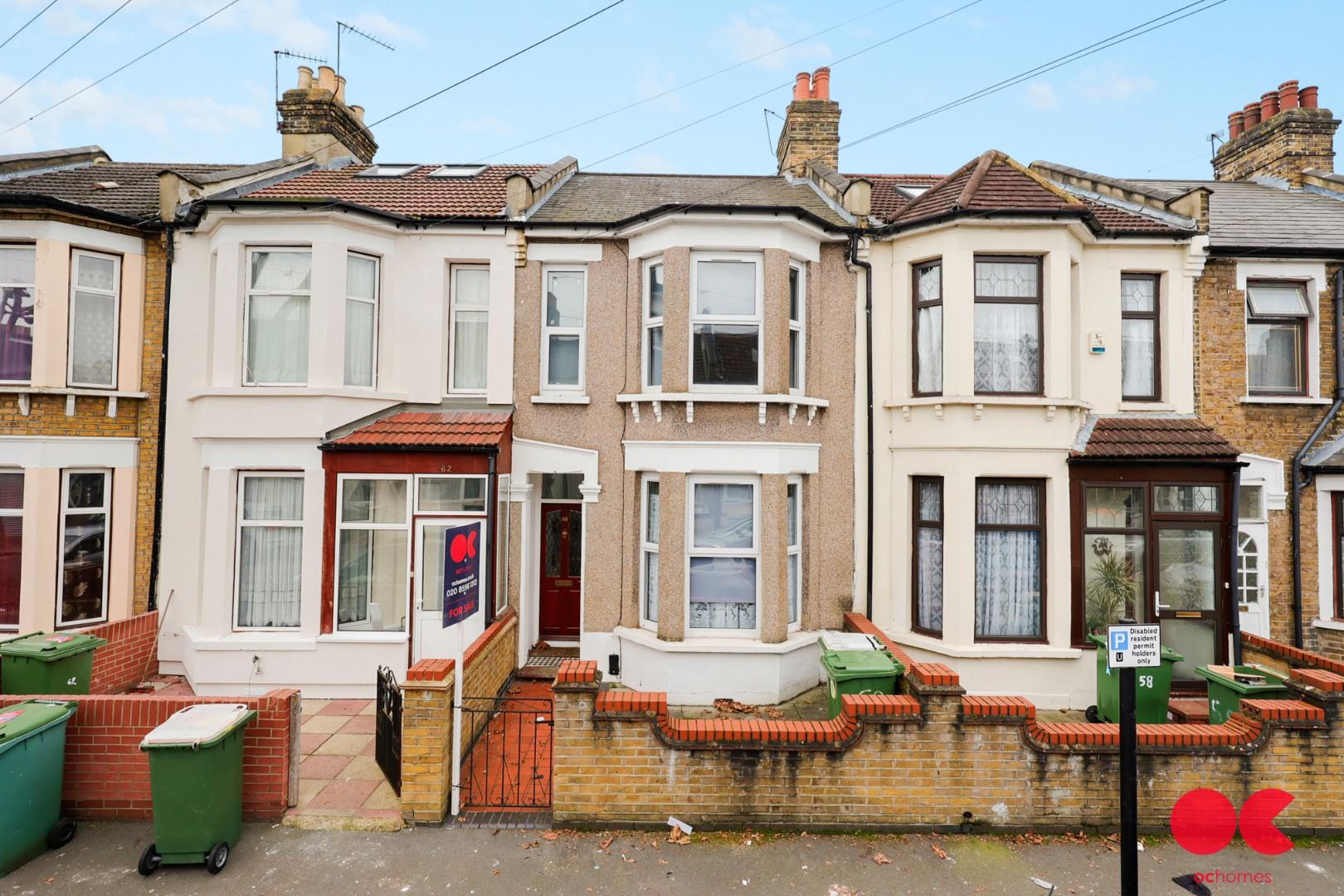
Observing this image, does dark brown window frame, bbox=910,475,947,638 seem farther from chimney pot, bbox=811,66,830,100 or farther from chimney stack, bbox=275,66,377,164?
chimney stack, bbox=275,66,377,164

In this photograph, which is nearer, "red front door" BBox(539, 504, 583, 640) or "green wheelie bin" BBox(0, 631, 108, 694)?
"green wheelie bin" BBox(0, 631, 108, 694)

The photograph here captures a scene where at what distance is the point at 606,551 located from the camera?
29.9ft

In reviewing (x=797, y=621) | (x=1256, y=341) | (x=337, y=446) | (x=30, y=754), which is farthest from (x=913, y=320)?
(x=30, y=754)

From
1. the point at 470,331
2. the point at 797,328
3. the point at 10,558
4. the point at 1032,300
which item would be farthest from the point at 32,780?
the point at 1032,300

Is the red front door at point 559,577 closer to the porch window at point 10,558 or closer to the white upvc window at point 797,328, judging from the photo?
the white upvc window at point 797,328

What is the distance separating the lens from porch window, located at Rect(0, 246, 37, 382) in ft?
28.0

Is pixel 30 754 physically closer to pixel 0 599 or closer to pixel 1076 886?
pixel 0 599

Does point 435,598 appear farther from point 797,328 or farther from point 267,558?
point 797,328

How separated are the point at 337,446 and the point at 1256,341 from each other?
1317 cm

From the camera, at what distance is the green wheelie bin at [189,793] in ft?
15.5

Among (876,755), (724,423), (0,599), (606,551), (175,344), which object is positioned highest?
(175,344)

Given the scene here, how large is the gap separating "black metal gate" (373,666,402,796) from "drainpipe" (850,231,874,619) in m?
6.31

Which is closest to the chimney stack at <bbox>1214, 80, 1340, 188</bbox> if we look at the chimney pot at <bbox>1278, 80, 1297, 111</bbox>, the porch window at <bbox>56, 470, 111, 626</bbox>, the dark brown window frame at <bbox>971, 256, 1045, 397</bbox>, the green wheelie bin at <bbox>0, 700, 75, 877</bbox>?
the chimney pot at <bbox>1278, 80, 1297, 111</bbox>

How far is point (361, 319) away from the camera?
356 inches
